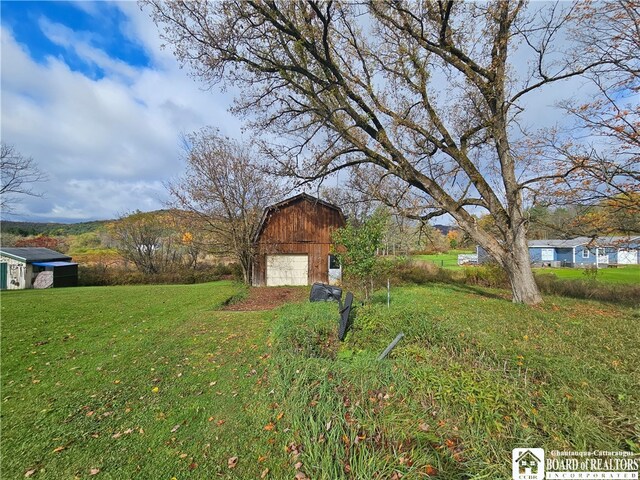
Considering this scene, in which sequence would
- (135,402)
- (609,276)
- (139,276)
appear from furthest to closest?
(139,276)
(609,276)
(135,402)

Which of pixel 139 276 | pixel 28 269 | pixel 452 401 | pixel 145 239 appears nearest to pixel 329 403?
pixel 452 401

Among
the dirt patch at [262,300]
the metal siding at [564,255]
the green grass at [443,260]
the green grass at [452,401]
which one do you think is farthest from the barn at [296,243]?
the metal siding at [564,255]

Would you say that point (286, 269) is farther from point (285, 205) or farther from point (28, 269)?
point (28, 269)

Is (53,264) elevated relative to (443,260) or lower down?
elevated

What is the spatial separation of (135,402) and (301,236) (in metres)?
14.5

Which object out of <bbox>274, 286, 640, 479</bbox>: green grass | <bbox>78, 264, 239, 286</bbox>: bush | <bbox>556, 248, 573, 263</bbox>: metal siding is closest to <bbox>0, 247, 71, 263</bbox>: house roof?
<bbox>78, 264, 239, 286</bbox>: bush

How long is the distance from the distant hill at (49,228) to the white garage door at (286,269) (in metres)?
29.1

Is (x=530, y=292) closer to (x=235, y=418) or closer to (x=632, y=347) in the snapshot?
(x=632, y=347)

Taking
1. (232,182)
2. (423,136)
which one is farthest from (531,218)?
(232,182)

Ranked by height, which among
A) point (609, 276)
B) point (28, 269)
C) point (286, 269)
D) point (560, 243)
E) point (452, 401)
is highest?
point (560, 243)

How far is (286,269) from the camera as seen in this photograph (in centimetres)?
1806

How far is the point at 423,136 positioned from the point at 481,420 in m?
11.3

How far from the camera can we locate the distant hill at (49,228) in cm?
3534

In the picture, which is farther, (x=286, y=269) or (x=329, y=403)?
(x=286, y=269)
